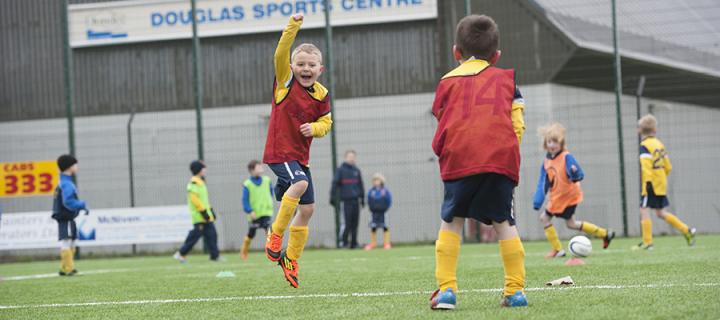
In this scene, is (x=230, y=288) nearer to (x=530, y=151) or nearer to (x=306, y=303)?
(x=306, y=303)

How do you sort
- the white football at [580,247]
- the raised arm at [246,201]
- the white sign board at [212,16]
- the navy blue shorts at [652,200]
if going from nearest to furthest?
the white football at [580,247], the navy blue shorts at [652,200], the raised arm at [246,201], the white sign board at [212,16]

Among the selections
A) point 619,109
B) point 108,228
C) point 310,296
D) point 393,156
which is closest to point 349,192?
point 393,156

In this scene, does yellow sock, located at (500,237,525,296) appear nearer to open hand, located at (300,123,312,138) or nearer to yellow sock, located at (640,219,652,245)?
open hand, located at (300,123,312,138)

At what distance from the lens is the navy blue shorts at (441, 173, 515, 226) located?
518 cm

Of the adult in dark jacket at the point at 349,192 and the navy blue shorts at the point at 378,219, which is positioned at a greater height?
the adult in dark jacket at the point at 349,192

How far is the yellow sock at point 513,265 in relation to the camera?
530 cm

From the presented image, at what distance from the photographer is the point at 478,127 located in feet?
16.9

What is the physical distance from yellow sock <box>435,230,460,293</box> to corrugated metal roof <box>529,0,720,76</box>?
15739 millimetres

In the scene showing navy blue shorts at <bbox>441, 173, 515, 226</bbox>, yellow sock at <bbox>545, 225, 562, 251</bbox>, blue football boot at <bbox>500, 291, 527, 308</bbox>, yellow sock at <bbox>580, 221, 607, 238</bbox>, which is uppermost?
navy blue shorts at <bbox>441, 173, 515, 226</bbox>

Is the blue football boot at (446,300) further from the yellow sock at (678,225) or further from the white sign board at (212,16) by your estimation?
the white sign board at (212,16)

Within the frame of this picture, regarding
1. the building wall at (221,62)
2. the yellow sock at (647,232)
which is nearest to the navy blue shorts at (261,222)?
the yellow sock at (647,232)

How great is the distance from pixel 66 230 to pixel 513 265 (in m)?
8.72

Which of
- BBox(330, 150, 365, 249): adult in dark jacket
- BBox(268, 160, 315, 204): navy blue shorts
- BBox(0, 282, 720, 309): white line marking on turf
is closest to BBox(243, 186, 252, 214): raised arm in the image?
BBox(330, 150, 365, 249): adult in dark jacket

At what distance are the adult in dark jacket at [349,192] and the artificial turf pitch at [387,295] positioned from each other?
9.43 metres
